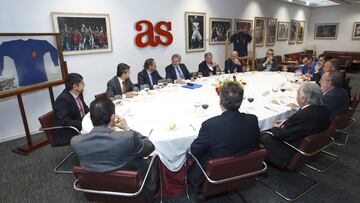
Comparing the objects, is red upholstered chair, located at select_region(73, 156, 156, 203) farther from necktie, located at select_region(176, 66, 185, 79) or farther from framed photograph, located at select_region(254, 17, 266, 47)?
framed photograph, located at select_region(254, 17, 266, 47)

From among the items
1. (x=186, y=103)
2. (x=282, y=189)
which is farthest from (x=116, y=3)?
(x=282, y=189)

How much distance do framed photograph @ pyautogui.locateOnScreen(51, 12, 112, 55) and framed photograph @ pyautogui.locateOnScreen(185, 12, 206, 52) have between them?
2.29 meters

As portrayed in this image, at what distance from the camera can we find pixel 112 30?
4914 mm

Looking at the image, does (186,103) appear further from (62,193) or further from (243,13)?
(243,13)

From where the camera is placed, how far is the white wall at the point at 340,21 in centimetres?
1105

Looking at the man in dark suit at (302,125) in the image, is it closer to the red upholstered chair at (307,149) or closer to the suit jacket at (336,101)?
the red upholstered chair at (307,149)

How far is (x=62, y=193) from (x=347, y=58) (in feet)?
38.9

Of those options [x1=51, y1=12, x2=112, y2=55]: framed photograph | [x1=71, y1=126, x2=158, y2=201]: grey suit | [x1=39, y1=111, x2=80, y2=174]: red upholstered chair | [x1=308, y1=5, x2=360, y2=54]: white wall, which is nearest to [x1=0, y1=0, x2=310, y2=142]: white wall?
[x1=51, y1=12, x2=112, y2=55]: framed photograph

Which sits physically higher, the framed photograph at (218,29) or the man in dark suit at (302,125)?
the framed photograph at (218,29)

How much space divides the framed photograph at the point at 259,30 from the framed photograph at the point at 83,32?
5809 mm

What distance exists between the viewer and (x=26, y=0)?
3.80 metres

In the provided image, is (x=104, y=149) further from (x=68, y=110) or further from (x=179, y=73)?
(x=179, y=73)

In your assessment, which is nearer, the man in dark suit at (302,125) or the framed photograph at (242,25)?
the man in dark suit at (302,125)

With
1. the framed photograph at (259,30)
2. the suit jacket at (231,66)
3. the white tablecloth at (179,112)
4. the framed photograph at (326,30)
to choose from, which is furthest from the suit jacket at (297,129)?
the framed photograph at (326,30)
